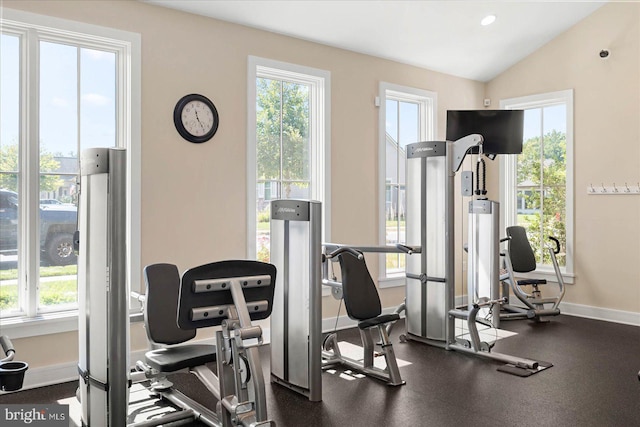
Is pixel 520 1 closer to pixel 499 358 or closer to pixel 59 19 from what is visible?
pixel 499 358

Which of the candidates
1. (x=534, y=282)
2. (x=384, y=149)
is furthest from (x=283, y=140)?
(x=534, y=282)

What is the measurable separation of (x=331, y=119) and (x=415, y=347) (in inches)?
95.0

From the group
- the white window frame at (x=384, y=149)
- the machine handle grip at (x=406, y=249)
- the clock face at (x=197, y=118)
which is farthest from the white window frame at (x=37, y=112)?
the white window frame at (x=384, y=149)

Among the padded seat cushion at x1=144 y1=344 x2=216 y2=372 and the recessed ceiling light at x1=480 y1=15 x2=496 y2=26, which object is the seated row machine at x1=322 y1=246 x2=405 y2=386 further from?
the recessed ceiling light at x1=480 y1=15 x2=496 y2=26

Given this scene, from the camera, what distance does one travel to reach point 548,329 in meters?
5.54

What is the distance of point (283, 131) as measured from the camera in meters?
5.28

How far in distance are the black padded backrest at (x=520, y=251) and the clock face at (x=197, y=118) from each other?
3.71m

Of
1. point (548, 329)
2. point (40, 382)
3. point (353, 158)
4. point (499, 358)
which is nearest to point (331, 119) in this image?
point (353, 158)

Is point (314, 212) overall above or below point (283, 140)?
below

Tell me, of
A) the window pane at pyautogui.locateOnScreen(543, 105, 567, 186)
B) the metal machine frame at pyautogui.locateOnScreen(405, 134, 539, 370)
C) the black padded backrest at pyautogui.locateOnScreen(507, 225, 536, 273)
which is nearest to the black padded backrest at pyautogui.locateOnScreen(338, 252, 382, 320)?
the metal machine frame at pyautogui.locateOnScreen(405, 134, 539, 370)

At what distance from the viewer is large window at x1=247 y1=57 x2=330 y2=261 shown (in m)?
4.91

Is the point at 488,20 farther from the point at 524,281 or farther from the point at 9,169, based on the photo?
the point at 9,169

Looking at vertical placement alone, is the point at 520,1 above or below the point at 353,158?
above

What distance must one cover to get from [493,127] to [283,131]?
95.0 inches
